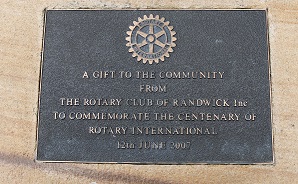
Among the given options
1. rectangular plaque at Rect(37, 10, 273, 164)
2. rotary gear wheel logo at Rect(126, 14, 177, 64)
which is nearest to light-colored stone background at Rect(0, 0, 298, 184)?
rectangular plaque at Rect(37, 10, 273, 164)

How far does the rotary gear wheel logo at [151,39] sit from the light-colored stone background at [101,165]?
0.85 ft

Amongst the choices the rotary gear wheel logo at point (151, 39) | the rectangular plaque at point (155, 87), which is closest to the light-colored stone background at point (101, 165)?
the rectangular plaque at point (155, 87)

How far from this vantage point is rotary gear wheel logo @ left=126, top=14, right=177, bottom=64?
517cm

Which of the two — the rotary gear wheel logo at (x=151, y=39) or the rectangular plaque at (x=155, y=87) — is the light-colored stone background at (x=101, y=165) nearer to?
the rectangular plaque at (x=155, y=87)

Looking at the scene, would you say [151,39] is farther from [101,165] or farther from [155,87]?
[101,165]

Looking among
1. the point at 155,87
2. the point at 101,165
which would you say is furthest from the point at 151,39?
the point at 101,165

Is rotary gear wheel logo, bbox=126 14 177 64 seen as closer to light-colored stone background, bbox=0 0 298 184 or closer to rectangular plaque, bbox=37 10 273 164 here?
rectangular plaque, bbox=37 10 273 164

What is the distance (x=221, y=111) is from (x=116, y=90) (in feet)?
3.86

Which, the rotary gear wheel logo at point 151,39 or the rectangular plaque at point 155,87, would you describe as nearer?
the rectangular plaque at point 155,87

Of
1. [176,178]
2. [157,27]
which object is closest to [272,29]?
[157,27]

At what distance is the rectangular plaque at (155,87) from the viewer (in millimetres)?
4922

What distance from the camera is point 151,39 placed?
518 centimetres

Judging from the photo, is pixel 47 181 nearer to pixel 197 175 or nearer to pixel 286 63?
pixel 197 175

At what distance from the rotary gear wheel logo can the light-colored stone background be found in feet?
0.85
